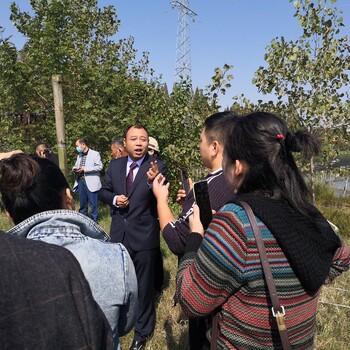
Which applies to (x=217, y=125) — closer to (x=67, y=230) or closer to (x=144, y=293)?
(x=67, y=230)

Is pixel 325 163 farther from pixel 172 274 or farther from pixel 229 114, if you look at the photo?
pixel 229 114

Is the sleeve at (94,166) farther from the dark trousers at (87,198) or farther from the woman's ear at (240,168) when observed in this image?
the woman's ear at (240,168)

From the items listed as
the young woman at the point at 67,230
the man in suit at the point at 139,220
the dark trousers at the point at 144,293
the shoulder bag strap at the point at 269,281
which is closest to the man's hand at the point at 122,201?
the man in suit at the point at 139,220

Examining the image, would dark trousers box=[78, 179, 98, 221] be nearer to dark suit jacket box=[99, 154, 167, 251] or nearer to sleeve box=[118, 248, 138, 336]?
dark suit jacket box=[99, 154, 167, 251]

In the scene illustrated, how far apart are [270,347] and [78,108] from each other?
790 cm

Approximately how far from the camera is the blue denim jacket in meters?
1.16

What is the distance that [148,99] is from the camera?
28.7 ft

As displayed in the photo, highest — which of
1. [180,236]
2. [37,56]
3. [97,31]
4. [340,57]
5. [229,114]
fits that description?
[97,31]

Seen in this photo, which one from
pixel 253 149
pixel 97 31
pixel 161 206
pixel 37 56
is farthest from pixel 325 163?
pixel 97 31

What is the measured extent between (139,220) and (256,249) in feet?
6.96

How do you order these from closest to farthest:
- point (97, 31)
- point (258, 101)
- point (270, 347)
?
point (270, 347) < point (258, 101) < point (97, 31)

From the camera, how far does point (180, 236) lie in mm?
2098

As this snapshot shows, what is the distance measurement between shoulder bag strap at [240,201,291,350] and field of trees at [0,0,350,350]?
6.56 ft

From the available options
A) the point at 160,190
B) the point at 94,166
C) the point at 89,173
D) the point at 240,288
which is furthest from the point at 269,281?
the point at 89,173
